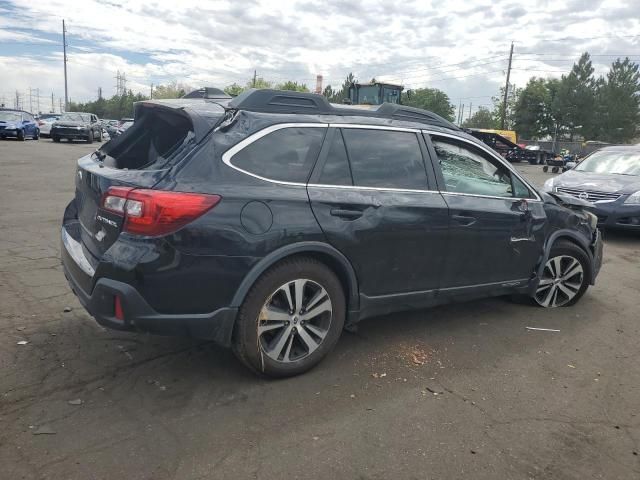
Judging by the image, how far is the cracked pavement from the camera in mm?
2621

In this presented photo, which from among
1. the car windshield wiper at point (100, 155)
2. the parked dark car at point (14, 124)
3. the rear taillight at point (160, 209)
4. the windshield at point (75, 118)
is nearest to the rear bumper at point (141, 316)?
the rear taillight at point (160, 209)

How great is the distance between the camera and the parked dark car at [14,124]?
25297 mm

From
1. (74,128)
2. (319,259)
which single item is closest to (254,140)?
(319,259)

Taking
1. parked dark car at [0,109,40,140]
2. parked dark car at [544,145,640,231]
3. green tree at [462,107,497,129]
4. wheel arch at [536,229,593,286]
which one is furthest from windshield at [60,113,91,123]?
green tree at [462,107,497,129]

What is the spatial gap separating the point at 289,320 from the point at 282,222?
637 millimetres

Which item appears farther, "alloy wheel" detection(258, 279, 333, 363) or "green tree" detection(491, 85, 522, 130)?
"green tree" detection(491, 85, 522, 130)

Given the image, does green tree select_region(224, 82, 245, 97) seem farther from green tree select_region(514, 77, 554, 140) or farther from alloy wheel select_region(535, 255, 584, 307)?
green tree select_region(514, 77, 554, 140)

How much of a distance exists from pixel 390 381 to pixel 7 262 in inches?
171

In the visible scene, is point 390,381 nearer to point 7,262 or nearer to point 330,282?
point 330,282

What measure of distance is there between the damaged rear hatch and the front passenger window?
1.82 meters

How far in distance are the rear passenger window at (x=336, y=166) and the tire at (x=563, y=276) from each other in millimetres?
2436

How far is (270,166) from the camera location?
3.32 m

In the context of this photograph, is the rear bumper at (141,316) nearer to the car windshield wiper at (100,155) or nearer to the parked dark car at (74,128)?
the car windshield wiper at (100,155)

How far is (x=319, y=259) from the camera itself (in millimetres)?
3471
